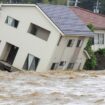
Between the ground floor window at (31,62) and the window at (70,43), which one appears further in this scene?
the window at (70,43)

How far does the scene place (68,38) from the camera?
37375 millimetres

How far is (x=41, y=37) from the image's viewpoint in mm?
37375

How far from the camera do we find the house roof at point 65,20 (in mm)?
36688

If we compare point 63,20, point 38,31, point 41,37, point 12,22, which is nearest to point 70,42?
point 63,20

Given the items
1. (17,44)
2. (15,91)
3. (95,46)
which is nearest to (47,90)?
(15,91)

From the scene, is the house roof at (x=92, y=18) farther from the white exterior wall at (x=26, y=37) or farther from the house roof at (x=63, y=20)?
the white exterior wall at (x=26, y=37)

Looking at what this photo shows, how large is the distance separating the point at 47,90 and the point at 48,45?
75.8 feet

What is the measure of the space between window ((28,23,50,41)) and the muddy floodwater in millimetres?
20250

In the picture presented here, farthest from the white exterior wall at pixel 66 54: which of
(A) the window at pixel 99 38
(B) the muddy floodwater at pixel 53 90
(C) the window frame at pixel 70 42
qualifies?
(B) the muddy floodwater at pixel 53 90

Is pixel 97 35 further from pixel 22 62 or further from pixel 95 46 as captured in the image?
pixel 22 62

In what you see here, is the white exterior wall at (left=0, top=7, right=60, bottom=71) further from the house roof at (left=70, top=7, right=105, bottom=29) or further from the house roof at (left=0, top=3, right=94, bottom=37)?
the house roof at (left=70, top=7, right=105, bottom=29)

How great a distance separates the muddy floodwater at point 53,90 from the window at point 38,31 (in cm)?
2025

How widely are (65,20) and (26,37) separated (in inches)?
131

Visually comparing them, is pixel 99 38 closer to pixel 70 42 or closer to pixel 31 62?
pixel 70 42
